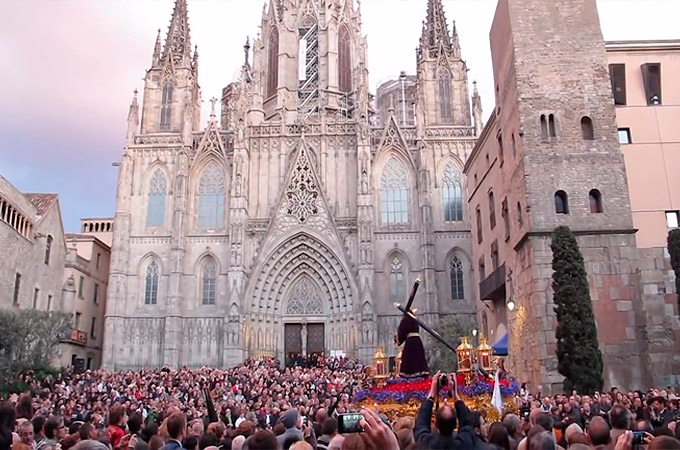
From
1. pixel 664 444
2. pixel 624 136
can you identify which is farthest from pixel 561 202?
pixel 664 444

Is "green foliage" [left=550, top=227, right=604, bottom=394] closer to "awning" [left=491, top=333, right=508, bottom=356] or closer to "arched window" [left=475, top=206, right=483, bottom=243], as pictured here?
"awning" [left=491, top=333, right=508, bottom=356]

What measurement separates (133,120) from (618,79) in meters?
34.3

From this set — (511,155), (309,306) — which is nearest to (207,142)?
(309,306)

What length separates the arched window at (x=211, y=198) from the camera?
44.4 m

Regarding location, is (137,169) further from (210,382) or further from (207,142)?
(210,382)

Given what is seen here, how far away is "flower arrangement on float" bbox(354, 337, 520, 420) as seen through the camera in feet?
41.1

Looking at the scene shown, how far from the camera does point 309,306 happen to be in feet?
142

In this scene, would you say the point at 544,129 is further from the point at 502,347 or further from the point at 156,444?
the point at 156,444

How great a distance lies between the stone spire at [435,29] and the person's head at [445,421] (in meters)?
46.4

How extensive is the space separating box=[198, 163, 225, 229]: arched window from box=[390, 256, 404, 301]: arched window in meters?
12.9

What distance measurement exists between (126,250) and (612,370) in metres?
33.6

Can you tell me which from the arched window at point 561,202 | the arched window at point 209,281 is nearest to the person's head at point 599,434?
the arched window at point 561,202

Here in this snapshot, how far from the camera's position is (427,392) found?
12312 mm

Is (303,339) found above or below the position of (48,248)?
below
